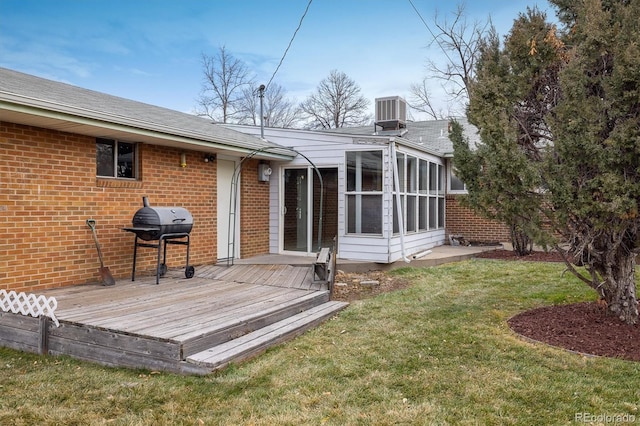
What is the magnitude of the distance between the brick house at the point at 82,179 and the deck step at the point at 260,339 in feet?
10.2

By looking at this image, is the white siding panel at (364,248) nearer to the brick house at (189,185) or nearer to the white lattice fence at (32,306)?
the brick house at (189,185)

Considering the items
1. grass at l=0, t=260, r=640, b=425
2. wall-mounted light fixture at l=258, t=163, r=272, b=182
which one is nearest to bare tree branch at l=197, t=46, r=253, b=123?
wall-mounted light fixture at l=258, t=163, r=272, b=182

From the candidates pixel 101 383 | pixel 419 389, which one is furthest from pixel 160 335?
pixel 419 389

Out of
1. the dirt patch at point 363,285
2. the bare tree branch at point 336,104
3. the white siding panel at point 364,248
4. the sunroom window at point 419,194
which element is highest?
the bare tree branch at point 336,104

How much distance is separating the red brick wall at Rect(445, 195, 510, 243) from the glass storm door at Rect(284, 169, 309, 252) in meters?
5.11

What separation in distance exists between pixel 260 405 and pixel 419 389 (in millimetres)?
1204

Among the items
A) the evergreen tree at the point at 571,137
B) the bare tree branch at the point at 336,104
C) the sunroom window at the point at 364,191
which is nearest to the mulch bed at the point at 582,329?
the evergreen tree at the point at 571,137

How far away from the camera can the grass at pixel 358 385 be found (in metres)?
3.07

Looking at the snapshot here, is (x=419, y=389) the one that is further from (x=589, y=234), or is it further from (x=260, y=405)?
(x=589, y=234)

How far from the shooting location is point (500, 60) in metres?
5.19

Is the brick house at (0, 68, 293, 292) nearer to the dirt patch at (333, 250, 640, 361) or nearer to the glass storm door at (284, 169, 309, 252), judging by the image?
the glass storm door at (284, 169, 309, 252)

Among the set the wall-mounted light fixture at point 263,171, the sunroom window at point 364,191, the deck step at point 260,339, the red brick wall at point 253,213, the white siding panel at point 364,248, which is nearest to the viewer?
the deck step at point 260,339

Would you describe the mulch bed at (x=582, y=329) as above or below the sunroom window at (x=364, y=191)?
below

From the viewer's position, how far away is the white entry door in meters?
8.75
